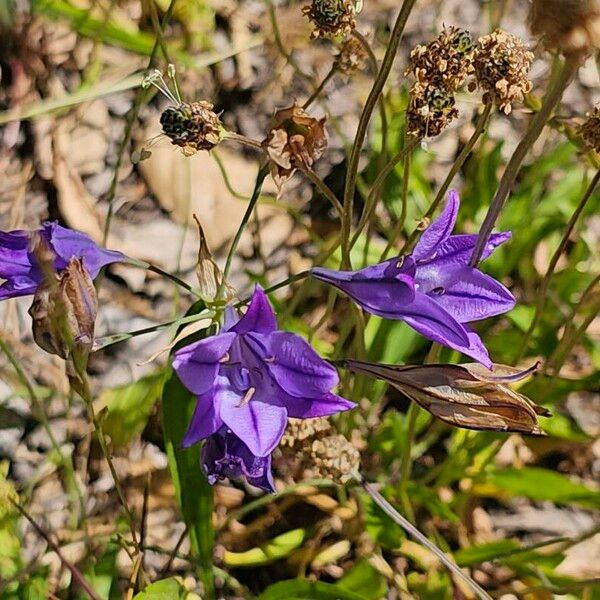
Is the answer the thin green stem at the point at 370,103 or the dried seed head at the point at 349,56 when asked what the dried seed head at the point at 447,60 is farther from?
the dried seed head at the point at 349,56

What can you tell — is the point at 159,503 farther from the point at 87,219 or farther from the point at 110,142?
the point at 110,142

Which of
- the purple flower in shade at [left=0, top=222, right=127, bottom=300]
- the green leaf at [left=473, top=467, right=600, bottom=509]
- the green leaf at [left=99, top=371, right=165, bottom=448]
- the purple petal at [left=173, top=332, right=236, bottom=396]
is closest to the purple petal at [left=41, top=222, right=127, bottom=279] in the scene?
the purple flower in shade at [left=0, top=222, right=127, bottom=300]

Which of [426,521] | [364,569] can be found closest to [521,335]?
[426,521]

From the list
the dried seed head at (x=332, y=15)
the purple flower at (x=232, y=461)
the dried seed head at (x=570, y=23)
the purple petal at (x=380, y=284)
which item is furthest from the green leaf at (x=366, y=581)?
the dried seed head at (x=570, y=23)

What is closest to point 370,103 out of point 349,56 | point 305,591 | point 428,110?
point 428,110

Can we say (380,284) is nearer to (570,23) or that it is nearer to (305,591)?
(570,23)
